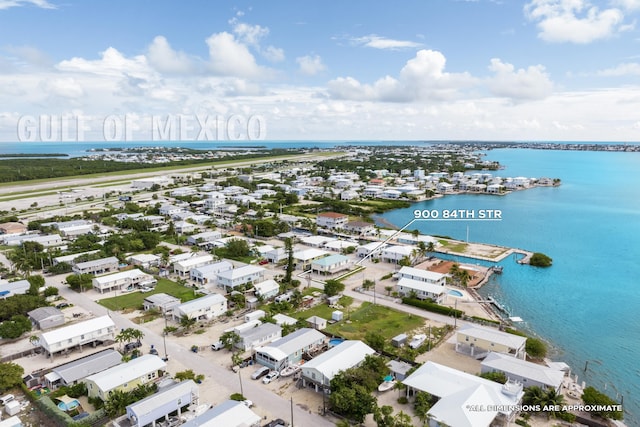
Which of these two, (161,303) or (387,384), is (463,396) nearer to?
(387,384)

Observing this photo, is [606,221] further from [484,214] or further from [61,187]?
[61,187]

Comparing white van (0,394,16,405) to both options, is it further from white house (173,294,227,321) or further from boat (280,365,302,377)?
boat (280,365,302,377)

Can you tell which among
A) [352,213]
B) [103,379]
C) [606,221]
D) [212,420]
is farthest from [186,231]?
[606,221]

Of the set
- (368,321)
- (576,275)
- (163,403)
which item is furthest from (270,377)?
(576,275)

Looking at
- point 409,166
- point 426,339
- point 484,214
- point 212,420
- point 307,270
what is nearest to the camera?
point 212,420

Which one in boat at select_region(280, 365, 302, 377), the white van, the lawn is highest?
the lawn

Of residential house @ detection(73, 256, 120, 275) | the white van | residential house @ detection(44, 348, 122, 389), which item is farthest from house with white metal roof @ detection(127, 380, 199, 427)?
residential house @ detection(73, 256, 120, 275)

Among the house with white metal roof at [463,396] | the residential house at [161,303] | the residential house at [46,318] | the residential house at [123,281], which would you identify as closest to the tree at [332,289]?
the residential house at [161,303]
